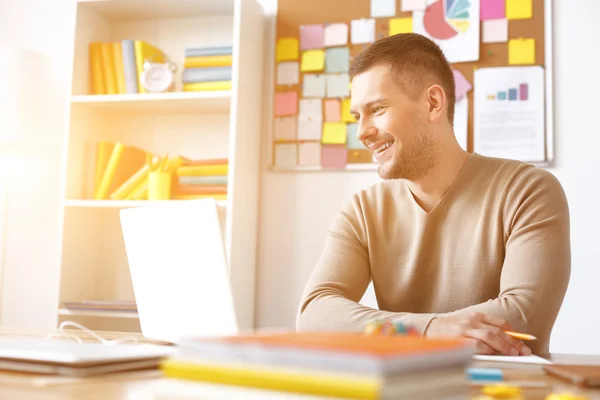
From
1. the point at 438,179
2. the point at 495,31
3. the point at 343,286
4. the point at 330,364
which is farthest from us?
the point at 495,31

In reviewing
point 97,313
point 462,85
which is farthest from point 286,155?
point 97,313

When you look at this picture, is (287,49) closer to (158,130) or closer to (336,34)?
(336,34)

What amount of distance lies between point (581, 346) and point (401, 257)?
114cm

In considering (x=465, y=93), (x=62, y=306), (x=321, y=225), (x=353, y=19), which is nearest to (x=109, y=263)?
(x=62, y=306)

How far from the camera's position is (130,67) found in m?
2.73

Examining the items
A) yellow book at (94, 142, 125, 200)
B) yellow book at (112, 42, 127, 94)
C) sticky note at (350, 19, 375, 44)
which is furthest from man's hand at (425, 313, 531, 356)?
yellow book at (112, 42, 127, 94)

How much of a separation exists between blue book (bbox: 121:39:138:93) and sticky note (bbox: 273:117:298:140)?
0.59 m

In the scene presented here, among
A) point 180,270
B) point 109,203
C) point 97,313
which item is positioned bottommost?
point 97,313

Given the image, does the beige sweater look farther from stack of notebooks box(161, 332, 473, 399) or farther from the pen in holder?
the pen in holder

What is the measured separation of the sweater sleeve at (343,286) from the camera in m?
1.32

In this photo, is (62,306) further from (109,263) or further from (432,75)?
(432,75)

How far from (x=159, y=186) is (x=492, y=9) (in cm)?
145

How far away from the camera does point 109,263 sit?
115 inches

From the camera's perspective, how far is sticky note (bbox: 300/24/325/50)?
2750 mm
